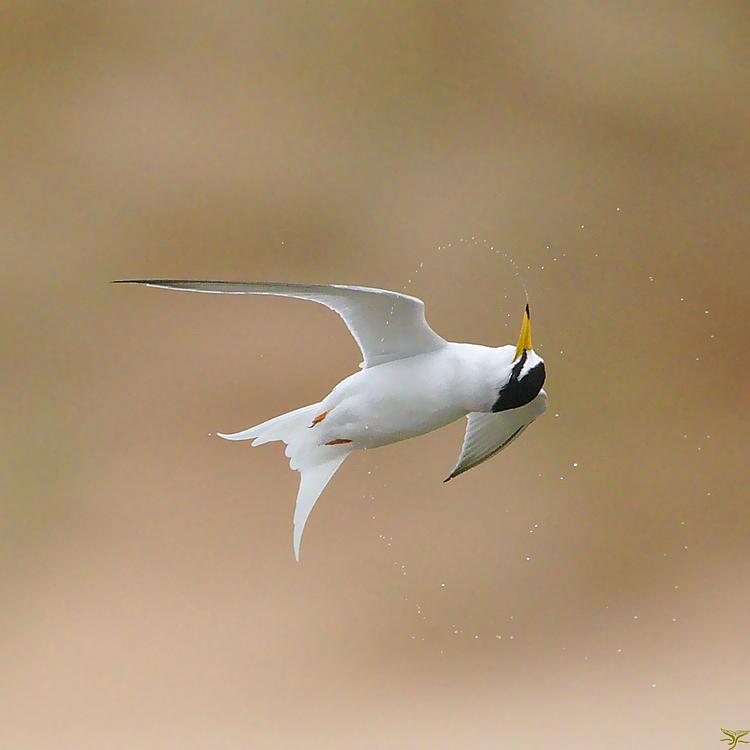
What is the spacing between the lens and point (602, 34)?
7.70 feet

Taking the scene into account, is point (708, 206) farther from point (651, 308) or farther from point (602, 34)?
point (602, 34)

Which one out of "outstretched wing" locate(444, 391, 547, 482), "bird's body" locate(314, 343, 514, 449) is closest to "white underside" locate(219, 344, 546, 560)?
"bird's body" locate(314, 343, 514, 449)

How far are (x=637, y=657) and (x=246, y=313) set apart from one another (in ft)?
3.59

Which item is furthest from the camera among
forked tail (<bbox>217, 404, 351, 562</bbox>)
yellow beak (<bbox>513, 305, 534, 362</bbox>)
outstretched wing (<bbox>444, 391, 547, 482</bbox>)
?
outstretched wing (<bbox>444, 391, 547, 482</bbox>)

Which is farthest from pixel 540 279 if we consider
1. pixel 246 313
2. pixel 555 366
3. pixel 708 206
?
pixel 246 313

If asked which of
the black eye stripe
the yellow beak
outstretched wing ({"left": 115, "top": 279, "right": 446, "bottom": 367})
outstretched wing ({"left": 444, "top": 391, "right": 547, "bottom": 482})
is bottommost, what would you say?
the black eye stripe

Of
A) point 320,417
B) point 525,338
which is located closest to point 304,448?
point 320,417

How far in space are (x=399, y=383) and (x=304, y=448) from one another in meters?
0.14

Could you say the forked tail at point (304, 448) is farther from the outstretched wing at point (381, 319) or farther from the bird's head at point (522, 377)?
the bird's head at point (522, 377)

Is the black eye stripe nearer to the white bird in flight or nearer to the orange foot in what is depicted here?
the white bird in flight

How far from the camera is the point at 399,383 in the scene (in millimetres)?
1109

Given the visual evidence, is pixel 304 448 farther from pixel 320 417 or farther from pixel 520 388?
pixel 520 388

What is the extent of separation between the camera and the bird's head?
42.3 inches

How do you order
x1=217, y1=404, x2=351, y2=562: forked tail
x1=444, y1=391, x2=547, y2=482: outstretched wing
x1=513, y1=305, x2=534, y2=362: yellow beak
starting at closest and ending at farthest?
x1=513, y1=305, x2=534, y2=362: yellow beak < x1=217, y1=404, x2=351, y2=562: forked tail < x1=444, y1=391, x2=547, y2=482: outstretched wing
